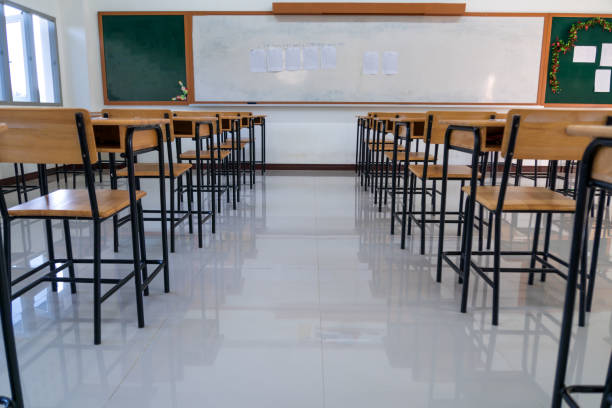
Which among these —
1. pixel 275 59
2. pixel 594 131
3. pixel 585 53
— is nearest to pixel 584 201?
pixel 594 131

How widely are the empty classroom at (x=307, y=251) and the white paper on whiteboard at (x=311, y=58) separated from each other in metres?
0.20

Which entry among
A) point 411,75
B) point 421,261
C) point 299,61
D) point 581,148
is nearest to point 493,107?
point 411,75

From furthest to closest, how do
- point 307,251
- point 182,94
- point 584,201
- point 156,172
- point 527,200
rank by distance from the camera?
point 182,94 → point 307,251 → point 156,172 → point 527,200 → point 584,201

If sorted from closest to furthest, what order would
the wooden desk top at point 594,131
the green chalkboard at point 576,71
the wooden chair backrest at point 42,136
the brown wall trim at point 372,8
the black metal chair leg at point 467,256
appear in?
the wooden desk top at point 594,131 < the wooden chair backrest at point 42,136 < the black metal chair leg at point 467,256 < the brown wall trim at point 372,8 < the green chalkboard at point 576,71

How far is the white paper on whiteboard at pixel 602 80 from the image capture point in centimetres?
647

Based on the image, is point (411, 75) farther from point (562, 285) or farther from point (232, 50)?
point (562, 285)

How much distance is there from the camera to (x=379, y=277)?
2471 mm

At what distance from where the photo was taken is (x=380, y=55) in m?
6.50

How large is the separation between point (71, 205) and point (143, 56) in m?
→ 5.44

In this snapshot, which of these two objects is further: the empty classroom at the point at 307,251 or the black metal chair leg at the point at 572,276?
the empty classroom at the point at 307,251

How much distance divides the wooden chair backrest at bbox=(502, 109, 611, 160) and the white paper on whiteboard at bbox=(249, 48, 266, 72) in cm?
519

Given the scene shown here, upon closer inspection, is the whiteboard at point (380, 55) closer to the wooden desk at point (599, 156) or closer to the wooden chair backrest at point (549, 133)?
the wooden chair backrest at point (549, 133)

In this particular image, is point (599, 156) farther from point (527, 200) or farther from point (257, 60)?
point (257, 60)

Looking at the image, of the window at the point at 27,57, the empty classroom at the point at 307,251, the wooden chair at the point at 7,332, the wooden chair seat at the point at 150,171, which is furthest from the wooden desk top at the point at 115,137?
the window at the point at 27,57
